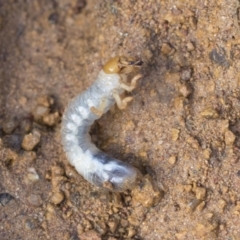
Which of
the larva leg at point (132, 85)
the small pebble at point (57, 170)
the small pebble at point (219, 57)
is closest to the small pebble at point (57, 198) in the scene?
the small pebble at point (57, 170)

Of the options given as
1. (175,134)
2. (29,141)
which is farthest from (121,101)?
(29,141)

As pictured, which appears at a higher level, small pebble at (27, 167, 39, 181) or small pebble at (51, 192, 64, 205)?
small pebble at (27, 167, 39, 181)

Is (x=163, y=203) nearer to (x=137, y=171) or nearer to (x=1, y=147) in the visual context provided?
(x=137, y=171)

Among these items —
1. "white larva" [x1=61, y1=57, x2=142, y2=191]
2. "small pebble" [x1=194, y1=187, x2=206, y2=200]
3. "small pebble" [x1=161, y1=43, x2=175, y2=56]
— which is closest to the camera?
"small pebble" [x1=194, y1=187, x2=206, y2=200]

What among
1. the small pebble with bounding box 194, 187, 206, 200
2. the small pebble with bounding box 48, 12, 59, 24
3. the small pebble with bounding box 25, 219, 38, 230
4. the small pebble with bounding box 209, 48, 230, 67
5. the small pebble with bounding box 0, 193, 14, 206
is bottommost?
the small pebble with bounding box 25, 219, 38, 230

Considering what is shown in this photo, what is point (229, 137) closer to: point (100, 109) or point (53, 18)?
point (100, 109)

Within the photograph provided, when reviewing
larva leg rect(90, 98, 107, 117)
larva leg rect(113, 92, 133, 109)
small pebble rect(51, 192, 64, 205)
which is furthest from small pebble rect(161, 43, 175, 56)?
small pebble rect(51, 192, 64, 205)

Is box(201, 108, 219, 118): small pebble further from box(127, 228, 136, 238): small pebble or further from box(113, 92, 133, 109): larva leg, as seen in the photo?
box(127, 228, 136, 238): small pebble

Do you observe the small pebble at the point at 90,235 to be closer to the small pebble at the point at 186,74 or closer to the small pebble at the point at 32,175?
the small pebble at the point at 32,175
